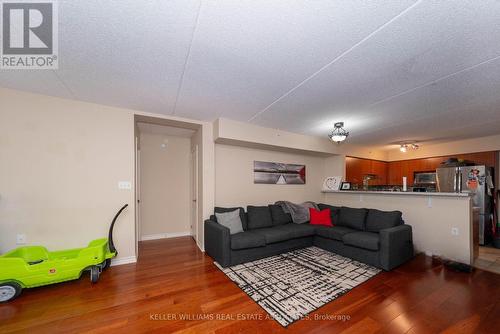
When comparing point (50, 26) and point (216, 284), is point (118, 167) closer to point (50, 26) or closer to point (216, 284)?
point (50, 26)

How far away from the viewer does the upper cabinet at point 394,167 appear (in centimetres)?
486

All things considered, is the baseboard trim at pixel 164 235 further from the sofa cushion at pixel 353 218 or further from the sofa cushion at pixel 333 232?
the sofa cushion at pixel 353 218

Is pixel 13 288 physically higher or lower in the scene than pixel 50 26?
lower

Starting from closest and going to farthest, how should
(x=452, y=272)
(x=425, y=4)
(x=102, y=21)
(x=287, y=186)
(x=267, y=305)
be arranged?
(x=425, y=4) < (x=102, y=21) < (x=267, y=305) < (x=452, y=272) < (x=287, y=186)

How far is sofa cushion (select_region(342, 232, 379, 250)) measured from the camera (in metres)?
2.90

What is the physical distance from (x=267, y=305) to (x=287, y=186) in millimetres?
3200

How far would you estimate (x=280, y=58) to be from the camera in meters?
1.85

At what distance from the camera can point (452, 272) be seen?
279cm

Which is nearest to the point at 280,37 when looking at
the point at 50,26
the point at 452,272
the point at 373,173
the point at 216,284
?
the point at 50,26

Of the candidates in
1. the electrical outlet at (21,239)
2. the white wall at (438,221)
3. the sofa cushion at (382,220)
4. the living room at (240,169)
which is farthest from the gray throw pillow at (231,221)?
the white wall at (438,221)

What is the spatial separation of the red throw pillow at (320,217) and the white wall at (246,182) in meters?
0.89

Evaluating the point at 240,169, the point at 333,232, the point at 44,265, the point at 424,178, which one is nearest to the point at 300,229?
the point at 333,232

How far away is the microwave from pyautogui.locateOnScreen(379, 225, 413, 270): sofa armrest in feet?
11.6

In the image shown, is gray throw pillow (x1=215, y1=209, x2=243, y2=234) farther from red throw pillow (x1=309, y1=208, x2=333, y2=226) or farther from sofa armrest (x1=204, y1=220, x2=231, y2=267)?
red throw pillow (x1=309, y1=208, x2=333, y2=226)
